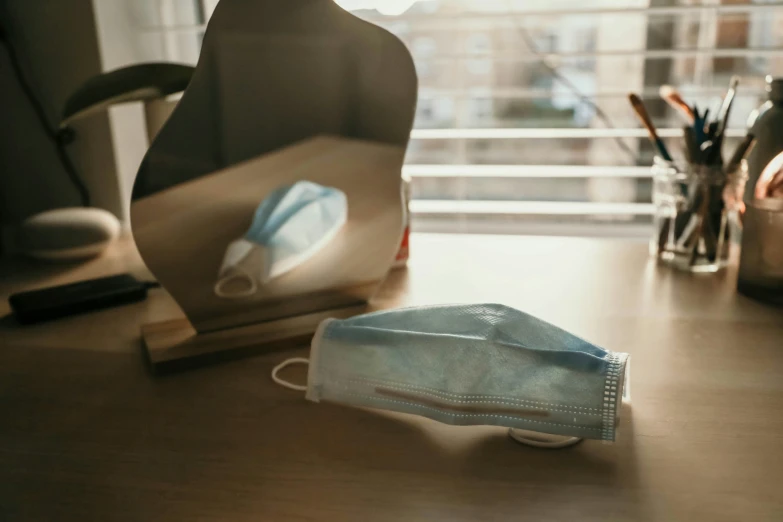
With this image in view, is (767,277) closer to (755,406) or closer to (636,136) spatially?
(755,406)

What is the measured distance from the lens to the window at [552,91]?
3.77 feet

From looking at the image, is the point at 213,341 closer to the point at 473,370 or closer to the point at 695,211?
the point at 473,370

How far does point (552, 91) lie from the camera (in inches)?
47.9

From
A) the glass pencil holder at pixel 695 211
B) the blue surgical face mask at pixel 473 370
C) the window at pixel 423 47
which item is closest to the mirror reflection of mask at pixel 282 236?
the blue surgical face mask at pixel 473 370

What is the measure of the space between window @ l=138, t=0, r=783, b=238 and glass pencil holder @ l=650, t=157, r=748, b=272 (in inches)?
8.7

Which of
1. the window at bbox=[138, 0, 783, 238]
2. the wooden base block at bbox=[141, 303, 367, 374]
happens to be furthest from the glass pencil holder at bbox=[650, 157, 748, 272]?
the wooden base block at bbox=[141, 303, 367, 374]

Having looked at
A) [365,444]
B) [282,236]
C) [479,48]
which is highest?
[479,48]

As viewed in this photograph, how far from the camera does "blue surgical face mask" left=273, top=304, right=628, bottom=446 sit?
22.4 inches

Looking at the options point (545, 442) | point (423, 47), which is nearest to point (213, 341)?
point (545, 442)

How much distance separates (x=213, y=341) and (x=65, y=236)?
417 millimetres

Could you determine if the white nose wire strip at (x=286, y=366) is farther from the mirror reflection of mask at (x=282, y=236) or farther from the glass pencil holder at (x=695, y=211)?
the glass pencil holder at (x=695, y=211)

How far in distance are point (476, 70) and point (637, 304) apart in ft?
1.89

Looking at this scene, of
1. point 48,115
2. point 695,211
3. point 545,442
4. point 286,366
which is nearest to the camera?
point 545,442

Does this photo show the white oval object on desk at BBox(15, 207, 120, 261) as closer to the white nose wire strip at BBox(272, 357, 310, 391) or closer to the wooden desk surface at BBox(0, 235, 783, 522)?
the wooden desk surface at BBox(0, 235, 783, 522)
